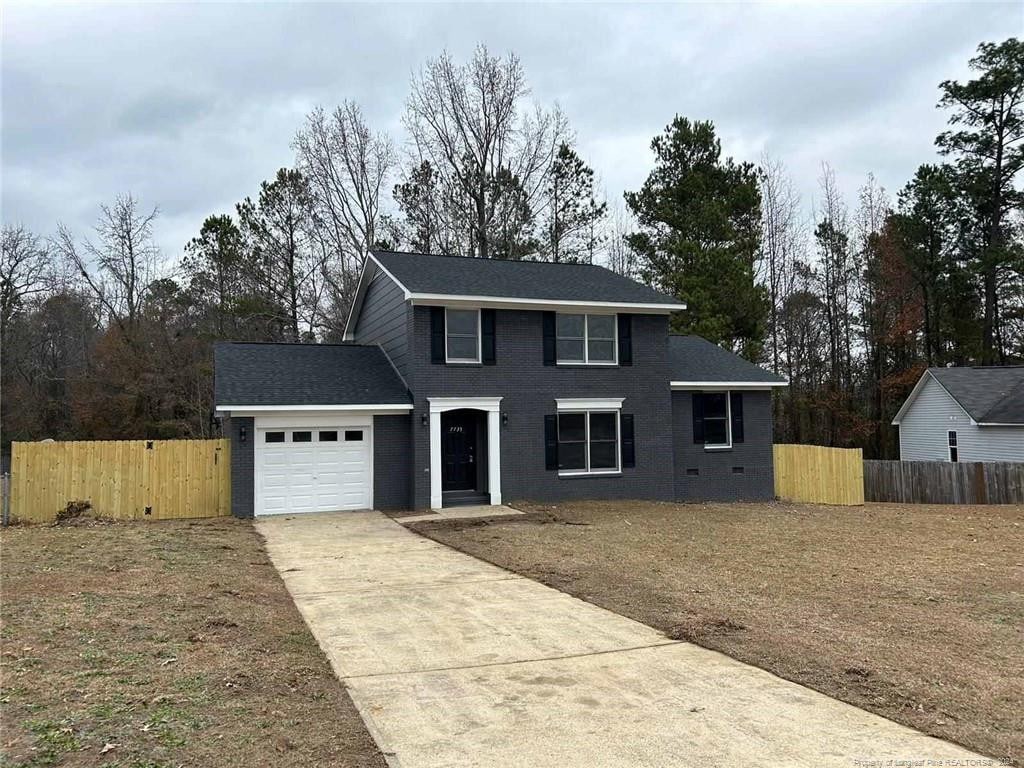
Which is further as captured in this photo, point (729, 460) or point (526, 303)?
point (729, 460)

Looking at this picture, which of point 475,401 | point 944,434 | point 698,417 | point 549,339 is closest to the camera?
point 475,401

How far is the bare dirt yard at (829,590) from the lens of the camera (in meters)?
5.08

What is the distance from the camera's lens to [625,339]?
18875 millimetres

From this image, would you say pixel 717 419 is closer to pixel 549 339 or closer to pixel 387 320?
pixel 549 339

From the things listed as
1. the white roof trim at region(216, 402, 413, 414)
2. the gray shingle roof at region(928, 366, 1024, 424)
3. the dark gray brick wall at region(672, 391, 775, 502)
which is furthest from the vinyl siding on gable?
the white roof trim at region(216, 402, 413, 414)

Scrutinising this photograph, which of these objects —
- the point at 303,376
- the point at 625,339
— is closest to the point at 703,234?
the point at 625,339

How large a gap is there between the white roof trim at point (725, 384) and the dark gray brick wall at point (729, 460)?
0.35 metres

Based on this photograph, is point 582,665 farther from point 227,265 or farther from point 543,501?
point 227,265

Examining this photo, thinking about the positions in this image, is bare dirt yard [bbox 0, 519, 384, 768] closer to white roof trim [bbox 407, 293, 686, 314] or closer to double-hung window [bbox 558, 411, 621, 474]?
white roof trim [bbox 407, 293, 686, 314]

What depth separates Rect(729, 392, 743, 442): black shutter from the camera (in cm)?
2078

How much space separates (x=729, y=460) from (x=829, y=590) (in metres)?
12.6

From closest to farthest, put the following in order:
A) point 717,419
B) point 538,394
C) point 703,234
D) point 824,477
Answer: point 538,394 < point 717,419 < point 824,477 < point 703,234

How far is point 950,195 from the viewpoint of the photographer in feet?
107

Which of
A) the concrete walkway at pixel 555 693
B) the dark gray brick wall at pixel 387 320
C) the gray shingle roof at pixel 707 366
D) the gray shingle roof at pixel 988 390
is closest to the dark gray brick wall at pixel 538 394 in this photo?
the dark gray brick wall at pixel 387 320
